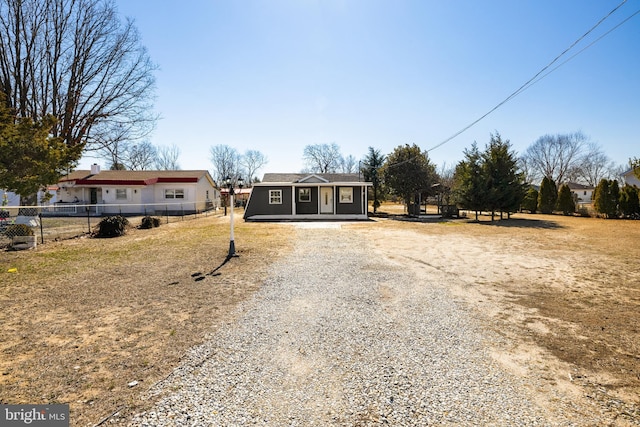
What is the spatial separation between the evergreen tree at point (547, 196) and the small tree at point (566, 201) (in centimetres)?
132

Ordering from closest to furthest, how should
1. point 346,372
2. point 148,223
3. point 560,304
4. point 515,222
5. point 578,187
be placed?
point 346,372, point 560,304, point 148,223, point 515,222, point 578,187

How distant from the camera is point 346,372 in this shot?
10.7ft

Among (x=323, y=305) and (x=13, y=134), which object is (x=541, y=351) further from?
(x=13, y=134)

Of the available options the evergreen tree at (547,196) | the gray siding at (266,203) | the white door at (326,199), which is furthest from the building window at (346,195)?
the evergreen tree at (547,196)

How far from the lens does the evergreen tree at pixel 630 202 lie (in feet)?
73.5

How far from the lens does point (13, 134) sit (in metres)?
10.0

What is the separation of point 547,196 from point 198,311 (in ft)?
110

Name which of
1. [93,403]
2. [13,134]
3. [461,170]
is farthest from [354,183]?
[93,403]

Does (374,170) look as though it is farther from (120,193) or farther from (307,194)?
(120,193)

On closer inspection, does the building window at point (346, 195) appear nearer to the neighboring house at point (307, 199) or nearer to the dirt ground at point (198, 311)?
the neighboring house at point (307, 199)

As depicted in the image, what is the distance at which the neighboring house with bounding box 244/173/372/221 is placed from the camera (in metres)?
22.7

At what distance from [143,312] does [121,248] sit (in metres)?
7.11

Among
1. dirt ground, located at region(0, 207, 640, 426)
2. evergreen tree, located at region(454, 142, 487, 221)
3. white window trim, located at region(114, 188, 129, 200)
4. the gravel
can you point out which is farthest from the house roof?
the gravel

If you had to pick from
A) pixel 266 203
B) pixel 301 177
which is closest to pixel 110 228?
pixel 266 203
